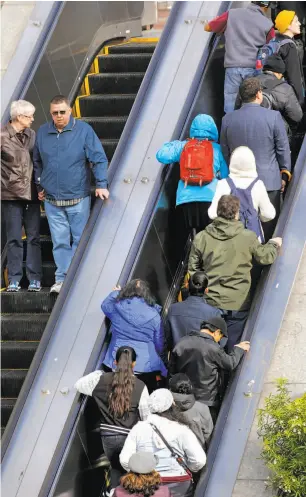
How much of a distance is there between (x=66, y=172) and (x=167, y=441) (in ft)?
9.83

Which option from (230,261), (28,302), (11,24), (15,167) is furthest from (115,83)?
(230,261)

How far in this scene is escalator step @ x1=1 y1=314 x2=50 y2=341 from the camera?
10.7 meters

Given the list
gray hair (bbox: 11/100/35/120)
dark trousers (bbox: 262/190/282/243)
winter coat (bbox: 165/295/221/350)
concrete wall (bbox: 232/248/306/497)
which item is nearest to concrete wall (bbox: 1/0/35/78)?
gray hair (bbox: 11/100/35/120)

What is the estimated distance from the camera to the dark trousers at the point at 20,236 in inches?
427

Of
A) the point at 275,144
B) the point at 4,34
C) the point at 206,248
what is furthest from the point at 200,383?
the point at 4,34

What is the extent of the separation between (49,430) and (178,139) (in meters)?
2.92

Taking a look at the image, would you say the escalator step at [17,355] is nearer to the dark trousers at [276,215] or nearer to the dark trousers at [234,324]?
the dark trousers at [234,324]

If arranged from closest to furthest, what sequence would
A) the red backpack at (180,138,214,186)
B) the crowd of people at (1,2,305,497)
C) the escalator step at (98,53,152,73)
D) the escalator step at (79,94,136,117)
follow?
1. the crowd of people at (1,2,305,497)
2. the red backpack at (180,138,214,186)
3. the escalator step at (79,94,136,117)
4. the escalator step at (98,53,152,73)

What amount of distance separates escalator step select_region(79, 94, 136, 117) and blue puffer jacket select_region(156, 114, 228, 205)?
245 centimetres

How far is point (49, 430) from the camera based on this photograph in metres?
9.12

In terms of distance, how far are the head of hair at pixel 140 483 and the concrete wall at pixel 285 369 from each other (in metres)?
0.91

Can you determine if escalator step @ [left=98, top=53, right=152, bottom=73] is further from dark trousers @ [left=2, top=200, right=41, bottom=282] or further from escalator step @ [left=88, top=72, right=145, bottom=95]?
dark trousers @ [left=2, top=200, right=41, bottom=282]

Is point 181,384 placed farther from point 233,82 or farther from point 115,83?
point 115,83

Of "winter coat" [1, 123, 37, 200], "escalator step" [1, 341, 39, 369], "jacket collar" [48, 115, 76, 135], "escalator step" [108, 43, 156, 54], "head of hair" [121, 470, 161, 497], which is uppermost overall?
"jacket collar" [48, 115, 76, 135]
